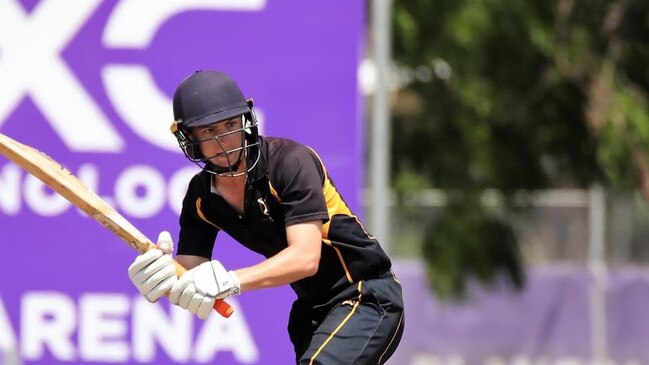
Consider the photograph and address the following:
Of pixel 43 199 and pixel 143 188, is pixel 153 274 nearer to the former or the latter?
pixel 143 188

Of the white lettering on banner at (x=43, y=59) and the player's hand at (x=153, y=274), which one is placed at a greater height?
the white lettering on banner at (x=43, y=59)

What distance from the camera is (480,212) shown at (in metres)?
11.4

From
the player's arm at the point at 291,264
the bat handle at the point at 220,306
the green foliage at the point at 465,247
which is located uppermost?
the player's arm at the point at 291,264

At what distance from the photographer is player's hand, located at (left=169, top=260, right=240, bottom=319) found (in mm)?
4738

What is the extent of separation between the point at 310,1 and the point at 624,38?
3770mm

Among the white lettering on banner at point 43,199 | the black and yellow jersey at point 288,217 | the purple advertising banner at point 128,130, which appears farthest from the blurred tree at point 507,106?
the black and yellow jersey at point 288,217

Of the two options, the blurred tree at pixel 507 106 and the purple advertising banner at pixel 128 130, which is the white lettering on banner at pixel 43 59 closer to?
the purple advertising banner at pixel 128 130

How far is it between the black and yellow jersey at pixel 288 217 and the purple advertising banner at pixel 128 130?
7.49 ft

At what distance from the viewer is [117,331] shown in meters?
7.74

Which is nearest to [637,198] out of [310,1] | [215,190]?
[310,1]

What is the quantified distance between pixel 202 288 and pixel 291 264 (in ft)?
1.08

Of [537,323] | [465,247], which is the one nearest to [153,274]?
[465,247]

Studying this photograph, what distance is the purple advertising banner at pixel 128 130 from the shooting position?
761cm

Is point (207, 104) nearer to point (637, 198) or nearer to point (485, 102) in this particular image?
point (485, 102)
